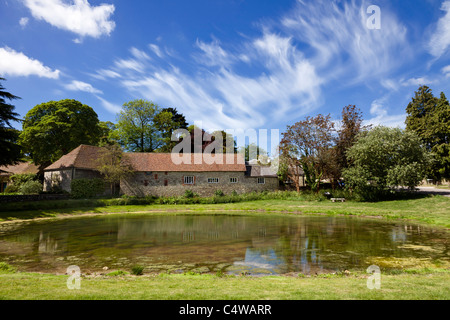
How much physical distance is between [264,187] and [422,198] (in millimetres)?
18848

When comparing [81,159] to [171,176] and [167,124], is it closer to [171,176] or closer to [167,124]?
[171,176]

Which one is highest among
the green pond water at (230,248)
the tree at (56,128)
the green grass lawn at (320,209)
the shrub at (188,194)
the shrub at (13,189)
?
the tree at (56,128)

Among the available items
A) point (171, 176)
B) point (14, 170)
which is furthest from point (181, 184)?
point (14, 170)

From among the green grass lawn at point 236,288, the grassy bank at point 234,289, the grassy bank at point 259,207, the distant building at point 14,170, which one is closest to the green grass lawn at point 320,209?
the grassy bank at point 259,207

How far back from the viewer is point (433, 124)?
132 feet

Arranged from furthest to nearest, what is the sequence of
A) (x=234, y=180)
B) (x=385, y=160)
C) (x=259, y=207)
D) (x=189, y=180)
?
(x=234, y=180) < (x=189, y=180) < (x=385, y=160) < (x=259, y=207)

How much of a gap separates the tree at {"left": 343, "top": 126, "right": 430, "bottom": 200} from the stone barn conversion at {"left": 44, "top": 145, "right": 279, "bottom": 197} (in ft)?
42.5

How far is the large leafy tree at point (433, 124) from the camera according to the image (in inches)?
1492

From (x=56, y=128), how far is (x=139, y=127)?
48.8 feet

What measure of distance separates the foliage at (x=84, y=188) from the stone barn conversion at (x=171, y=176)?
1650 mm

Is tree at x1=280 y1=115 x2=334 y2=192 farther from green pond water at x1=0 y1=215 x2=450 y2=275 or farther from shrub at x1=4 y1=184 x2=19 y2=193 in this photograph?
shrub at x1=4 y1=184 x2=19 y2=193

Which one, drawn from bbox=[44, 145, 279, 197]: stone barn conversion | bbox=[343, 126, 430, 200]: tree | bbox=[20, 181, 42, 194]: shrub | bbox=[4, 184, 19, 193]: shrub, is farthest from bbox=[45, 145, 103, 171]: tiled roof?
bbox=[343, 126, 430, 200]: tree

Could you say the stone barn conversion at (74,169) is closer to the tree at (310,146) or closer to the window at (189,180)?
the window at (189,180)
